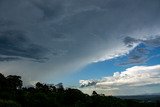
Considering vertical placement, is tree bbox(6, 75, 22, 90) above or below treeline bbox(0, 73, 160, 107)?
above

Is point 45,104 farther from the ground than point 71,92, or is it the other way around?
point 71,92

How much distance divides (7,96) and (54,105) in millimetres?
17756

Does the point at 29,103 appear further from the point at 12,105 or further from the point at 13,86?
the point at 13,86

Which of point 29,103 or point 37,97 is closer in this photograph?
point 29,103

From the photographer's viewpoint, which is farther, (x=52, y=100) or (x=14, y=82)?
(x=14, y=82)

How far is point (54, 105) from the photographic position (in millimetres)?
99938

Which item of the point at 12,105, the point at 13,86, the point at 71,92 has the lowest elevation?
the point at 12,105

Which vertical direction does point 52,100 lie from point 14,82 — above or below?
below

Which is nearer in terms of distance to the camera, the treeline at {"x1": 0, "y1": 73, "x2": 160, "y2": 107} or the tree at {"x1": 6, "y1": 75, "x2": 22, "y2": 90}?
the treeline at {"x1": 0, "y1": 73, "x2": 160, "y2": 107}

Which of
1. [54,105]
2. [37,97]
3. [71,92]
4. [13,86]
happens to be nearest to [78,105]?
[54,105]

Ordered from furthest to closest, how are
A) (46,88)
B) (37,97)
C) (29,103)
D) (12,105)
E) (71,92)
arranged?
1. (46,88)
2. (71,92)
3. (37,97)
4. (29,103)
5. (12,105)

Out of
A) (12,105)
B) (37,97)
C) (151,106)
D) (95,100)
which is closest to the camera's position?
(12,105)

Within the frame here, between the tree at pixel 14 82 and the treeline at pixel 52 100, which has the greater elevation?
the tree at pixel 14 82

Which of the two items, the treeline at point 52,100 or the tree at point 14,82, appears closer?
the treeline at point 52,100
